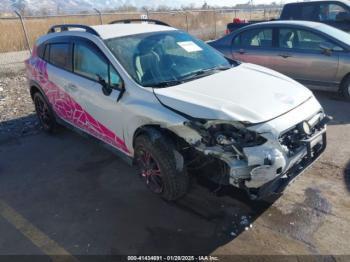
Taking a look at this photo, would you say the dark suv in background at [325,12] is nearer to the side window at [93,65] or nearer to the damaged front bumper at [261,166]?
the side window at [93,65]

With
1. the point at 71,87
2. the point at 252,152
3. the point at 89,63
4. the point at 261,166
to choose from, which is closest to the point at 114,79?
the point at 89,63

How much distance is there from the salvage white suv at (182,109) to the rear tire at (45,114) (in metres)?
0.75

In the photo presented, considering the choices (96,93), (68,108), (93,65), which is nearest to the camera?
(96,93)

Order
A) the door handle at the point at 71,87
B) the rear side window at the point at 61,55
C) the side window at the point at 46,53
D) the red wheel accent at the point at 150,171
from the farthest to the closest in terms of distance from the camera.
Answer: the side window at the point at 46,53
the rear side window at the point at 61,55
the door handle at the point at 71,87
the red wheel accent at the point at 150,171

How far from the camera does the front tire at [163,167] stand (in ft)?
11.9

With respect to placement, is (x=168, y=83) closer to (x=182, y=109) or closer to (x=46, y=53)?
(x=182, y=109)

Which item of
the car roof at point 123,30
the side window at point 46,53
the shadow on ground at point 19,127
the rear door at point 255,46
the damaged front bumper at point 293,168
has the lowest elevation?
the shadow on ground at point 19,127

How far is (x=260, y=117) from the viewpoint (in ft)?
10.5

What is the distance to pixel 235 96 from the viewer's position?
3.54 m

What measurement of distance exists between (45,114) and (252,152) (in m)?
4.19

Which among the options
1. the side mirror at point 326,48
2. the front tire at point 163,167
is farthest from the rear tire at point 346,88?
the front tire at point 163,167

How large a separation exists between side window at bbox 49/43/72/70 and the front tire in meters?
1.93

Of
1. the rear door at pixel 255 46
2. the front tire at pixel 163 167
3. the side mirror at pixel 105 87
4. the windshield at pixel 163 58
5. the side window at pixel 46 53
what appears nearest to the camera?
the front tire at pixel 163 167

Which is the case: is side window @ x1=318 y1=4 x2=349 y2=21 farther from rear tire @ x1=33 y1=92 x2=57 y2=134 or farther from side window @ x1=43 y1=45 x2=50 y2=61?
rear tire @ x1=33 y1=92 x2=57 y2=134
